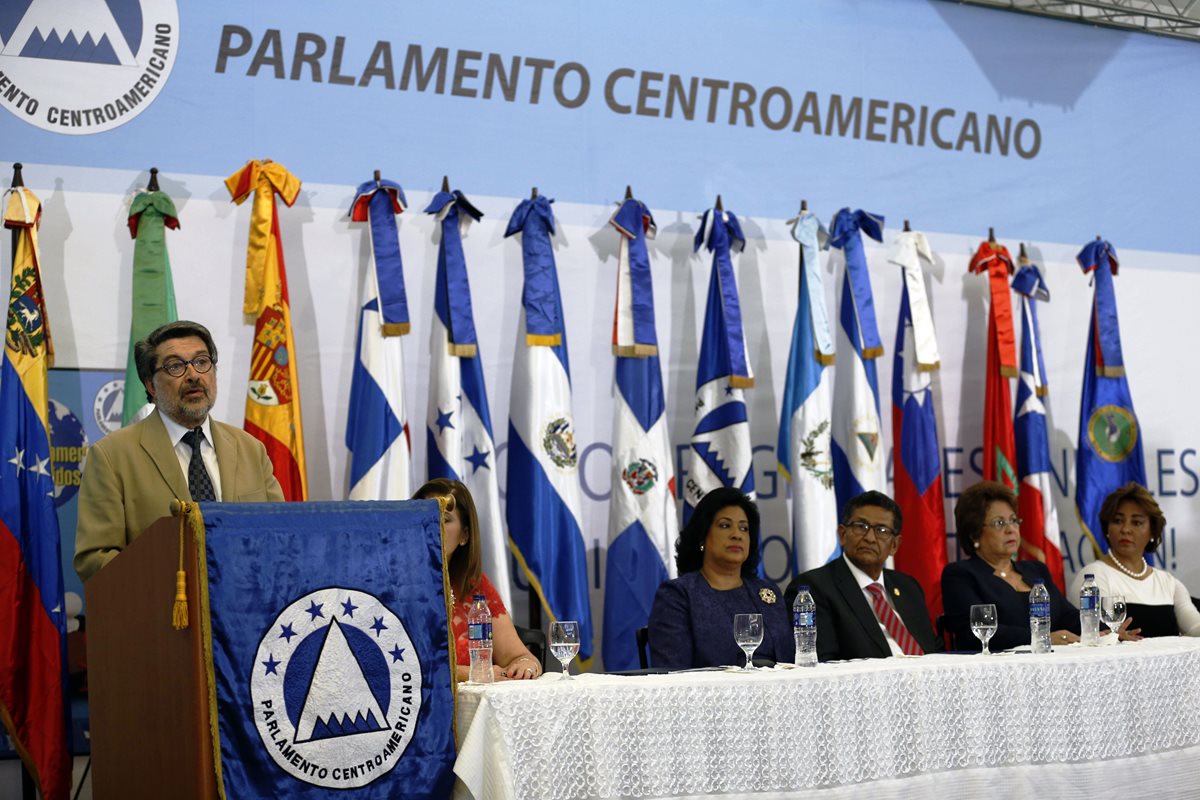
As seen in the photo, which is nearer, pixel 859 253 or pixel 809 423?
pixel 809 423

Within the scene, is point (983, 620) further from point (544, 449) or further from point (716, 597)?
point (544, 449)

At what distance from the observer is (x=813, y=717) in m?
3.18

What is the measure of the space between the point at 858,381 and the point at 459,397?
171 cm

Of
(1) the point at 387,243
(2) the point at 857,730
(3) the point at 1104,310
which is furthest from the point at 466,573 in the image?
(3) the point at 1104,310

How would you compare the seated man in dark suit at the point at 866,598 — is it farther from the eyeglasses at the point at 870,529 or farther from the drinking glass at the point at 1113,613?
the drinking glass at the point at 1113,613

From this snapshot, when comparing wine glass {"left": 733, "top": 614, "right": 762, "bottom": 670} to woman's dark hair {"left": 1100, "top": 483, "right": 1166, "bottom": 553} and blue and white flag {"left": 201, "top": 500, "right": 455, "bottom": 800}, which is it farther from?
woman's dark hair {"left": 1100, "top": 483, "right": 1166, "bottom": 553}

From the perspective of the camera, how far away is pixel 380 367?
5027mm

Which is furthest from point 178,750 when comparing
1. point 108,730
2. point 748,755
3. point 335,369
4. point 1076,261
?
point 1076,261

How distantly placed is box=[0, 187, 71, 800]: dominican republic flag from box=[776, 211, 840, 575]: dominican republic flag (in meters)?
2.78

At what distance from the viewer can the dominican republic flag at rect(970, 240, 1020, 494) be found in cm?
607

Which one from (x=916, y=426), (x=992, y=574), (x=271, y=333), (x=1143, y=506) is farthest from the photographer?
(x=916, y=426)

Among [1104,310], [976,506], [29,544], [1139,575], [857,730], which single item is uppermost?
[1104,310]

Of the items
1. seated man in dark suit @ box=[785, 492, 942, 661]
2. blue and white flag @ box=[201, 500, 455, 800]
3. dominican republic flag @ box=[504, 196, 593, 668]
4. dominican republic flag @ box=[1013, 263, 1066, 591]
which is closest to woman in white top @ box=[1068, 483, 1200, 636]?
dominican republic flag @ box=[1013, 263, 1066, 591]

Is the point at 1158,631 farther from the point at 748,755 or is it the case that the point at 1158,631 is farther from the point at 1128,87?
the point at 1128,87
